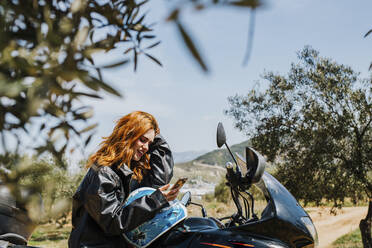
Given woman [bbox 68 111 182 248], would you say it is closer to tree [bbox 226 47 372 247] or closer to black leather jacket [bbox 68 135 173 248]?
black leather jacket [bbox 68 135 173 248]

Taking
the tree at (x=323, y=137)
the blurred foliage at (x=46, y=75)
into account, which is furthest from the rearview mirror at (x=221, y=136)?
the tree at (x=323, y=137)

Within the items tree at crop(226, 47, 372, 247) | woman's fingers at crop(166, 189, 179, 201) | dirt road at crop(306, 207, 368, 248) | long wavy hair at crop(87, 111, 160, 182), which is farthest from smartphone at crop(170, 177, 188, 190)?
dirt road at crop(306, 207, 368, 248)

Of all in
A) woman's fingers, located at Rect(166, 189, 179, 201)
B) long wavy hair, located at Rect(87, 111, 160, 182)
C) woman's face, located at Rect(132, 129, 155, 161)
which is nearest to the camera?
woman's fingers, located at Rect(166, 189, 179, 201)

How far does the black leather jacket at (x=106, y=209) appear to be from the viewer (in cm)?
219

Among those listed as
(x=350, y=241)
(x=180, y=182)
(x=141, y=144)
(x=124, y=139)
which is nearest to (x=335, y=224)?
(x=350, y=241)

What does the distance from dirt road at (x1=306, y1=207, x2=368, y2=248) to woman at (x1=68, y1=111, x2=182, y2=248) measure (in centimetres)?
1459

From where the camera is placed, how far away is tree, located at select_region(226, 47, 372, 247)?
1056 centimetres

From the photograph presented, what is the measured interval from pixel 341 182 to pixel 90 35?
1103cm

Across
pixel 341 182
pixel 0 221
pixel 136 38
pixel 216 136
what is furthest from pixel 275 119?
pixel 136 38

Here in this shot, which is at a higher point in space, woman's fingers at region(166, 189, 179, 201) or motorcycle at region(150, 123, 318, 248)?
woman's fingers at region(166, 189, 179, 201)

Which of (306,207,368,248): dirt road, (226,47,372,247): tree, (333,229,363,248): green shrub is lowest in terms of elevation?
(306,207,368,248): dirt road

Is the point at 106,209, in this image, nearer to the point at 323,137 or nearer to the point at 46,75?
the point at 46,75

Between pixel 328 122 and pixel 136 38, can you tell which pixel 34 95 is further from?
pixel 328 122

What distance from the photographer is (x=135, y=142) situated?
2635mm
